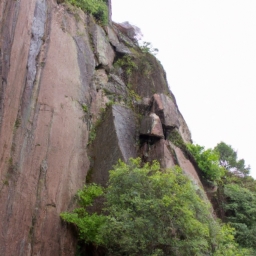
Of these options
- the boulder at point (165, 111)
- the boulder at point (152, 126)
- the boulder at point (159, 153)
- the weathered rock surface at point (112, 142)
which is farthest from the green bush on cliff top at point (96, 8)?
the boulder at point (159, 153)

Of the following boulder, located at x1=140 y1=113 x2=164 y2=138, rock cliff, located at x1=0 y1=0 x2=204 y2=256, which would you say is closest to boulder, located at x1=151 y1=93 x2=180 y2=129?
rock cliff, located at x1=0 y1=0 x2=204 y2=256

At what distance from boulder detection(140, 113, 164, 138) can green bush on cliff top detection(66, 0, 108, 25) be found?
25.6 feet

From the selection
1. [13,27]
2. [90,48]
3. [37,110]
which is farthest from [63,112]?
[90,48]

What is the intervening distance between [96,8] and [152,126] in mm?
8810

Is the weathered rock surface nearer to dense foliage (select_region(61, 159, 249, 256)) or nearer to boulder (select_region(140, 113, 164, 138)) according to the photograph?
boulder (select_region(140, 113, 164, 138))

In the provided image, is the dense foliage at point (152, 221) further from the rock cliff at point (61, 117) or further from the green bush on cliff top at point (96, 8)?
the green bush on cliff top at point (96, 8)

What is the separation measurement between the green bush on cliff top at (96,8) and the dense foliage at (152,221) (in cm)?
1139

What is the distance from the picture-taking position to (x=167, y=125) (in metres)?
15.0

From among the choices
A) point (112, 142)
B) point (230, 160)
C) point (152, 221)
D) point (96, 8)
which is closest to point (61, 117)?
point (112, 142)

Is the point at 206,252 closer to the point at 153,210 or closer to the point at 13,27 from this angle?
the point at 153,210

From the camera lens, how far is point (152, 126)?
14297mm

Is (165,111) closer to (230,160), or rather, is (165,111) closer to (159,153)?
(159,153)

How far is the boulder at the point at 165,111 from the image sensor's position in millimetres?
15086

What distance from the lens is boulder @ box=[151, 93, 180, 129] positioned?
1509 cm
